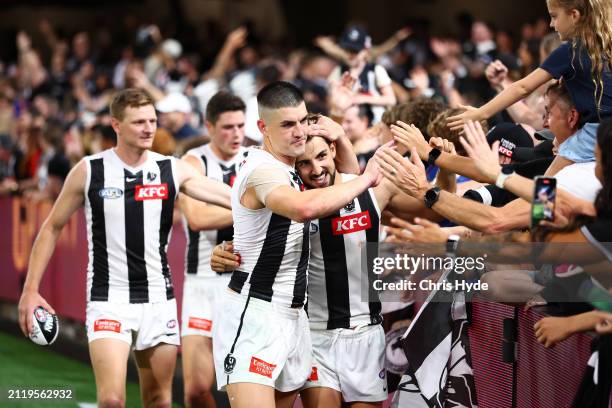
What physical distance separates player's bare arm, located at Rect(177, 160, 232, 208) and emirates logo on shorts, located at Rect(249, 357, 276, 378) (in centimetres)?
179

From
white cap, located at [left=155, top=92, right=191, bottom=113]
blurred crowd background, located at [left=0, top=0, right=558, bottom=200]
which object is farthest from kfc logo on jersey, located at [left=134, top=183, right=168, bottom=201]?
white cap, located at [left=155, top=92, right=191, bottom=113]

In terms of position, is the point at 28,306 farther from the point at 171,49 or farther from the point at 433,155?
the point at 171,49

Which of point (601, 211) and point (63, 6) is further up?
point (63, 6)

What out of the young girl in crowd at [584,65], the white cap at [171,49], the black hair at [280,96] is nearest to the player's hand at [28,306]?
the black hair at [280,96]

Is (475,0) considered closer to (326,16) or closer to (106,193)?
(326,16)

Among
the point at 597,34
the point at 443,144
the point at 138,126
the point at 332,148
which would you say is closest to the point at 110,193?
the point at 138,126

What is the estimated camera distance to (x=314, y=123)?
5.95m

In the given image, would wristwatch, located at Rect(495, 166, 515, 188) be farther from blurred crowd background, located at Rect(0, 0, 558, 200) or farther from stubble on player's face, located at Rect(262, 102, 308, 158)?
blurred crowd background, located at Rect(0, 0, 558, 200)

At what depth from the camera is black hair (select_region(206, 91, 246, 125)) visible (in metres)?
7.89

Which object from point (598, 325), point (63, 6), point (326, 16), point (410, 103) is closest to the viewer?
point (598, 325)

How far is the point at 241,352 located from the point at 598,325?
1862 millimetres

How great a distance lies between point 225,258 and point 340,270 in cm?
67

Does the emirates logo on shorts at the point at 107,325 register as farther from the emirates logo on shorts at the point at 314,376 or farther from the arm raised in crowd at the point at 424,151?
the arm raised in crowd at the point at 424,151

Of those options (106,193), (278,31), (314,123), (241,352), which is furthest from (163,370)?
(278,31)
